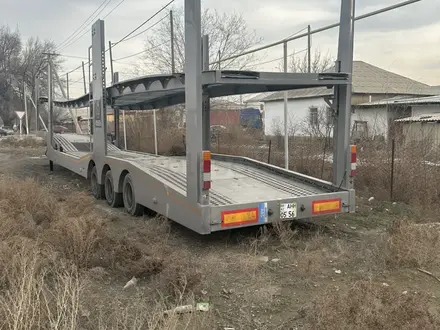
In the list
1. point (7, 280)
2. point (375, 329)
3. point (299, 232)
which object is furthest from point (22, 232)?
point (375, 329)

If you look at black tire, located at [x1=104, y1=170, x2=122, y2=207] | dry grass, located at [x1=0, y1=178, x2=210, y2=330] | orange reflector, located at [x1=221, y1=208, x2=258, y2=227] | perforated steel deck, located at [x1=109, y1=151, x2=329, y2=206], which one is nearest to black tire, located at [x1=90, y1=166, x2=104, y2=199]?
black tire, located at [x1=104, y1=170, x2=122, y2=207]

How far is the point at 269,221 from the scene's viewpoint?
Result: 6.14m

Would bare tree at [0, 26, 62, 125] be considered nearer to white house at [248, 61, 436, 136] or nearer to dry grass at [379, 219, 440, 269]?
white house at [248, 61, 436, 136]

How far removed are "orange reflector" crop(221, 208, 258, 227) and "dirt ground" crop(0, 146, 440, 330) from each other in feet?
1.04

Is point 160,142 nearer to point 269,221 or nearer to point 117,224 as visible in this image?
point 117,224

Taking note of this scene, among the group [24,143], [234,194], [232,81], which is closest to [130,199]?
[234,194]

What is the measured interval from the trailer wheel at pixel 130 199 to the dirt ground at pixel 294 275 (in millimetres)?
188

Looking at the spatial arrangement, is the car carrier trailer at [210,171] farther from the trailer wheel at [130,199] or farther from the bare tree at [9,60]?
the bare tree at [9,60]

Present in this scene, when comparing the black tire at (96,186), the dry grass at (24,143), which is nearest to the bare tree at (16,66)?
the dry grass at (24,143)

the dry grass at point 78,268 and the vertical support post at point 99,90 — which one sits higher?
the vertical support post at point 99,90

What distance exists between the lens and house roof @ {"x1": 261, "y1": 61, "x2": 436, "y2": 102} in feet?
115

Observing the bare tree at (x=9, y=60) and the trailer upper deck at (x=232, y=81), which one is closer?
the trailer upper deck at (x=232, y=81)

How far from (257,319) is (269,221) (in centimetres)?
231

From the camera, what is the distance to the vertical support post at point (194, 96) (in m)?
5.62
